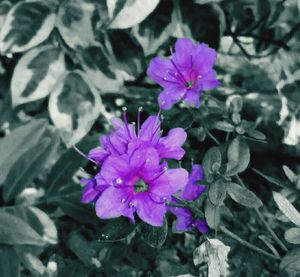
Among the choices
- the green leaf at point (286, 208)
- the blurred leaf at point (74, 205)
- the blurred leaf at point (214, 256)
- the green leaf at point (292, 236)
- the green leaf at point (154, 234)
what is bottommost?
the blurred leaf at point (74, 205)

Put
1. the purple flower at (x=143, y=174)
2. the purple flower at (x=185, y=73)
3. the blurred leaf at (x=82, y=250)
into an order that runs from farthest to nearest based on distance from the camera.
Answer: the blurred leaf at (x=82, y=250), the purple flower at (x=185, y=73), the purple flower at (x=143, y=174)

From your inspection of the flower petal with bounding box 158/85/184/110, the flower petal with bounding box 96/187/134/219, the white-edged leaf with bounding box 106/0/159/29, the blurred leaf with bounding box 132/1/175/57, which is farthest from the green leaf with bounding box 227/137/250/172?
the blurred leaf with bounding box 132/1/175/57

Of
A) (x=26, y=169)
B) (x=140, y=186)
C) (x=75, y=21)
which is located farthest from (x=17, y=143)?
(x=140, y=186)

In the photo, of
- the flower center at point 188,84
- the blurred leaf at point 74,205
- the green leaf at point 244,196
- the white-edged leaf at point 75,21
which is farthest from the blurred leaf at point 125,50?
the green leaf at point 244,196

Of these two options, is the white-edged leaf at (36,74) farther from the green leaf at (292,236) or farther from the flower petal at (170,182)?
the green leaf at (292,236)

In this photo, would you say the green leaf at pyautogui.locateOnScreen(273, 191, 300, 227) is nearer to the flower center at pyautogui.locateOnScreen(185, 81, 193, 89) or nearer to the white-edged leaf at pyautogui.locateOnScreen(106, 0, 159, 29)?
the flower center at pyautogui.locateOnScreen(185, 81, 193, 89)
